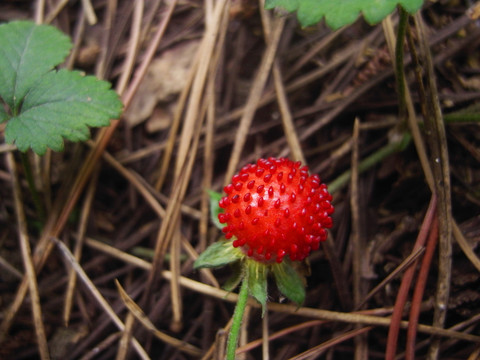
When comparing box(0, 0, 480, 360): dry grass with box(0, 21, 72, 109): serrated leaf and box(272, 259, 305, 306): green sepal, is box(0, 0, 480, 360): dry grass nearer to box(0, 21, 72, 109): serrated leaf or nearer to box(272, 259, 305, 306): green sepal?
box(272, 259, 305, 306): green sepal

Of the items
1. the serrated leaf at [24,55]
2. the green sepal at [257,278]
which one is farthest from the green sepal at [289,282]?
the serrated leaf at [24,55]

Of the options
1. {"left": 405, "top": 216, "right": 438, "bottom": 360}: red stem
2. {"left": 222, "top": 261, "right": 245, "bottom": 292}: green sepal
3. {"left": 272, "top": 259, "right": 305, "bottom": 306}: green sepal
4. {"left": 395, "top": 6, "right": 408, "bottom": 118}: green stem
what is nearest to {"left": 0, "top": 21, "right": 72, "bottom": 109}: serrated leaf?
{"left": 222, "top": 261, "right": 245, "bottom": 292}: green sepal

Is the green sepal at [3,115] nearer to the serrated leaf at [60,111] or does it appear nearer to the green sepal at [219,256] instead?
the serrated leaf at [60,111]

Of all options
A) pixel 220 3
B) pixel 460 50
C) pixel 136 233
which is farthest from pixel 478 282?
pixel 220 3

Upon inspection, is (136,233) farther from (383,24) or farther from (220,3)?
(383,24)

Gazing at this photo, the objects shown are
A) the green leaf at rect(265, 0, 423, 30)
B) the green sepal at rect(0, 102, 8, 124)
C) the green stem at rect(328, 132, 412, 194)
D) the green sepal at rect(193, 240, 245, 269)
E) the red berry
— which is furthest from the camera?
the green stem at rect(328, 132, 412, 194)

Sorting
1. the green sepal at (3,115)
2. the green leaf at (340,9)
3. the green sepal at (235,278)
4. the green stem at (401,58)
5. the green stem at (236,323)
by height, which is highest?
the green leaf at (340,9)
